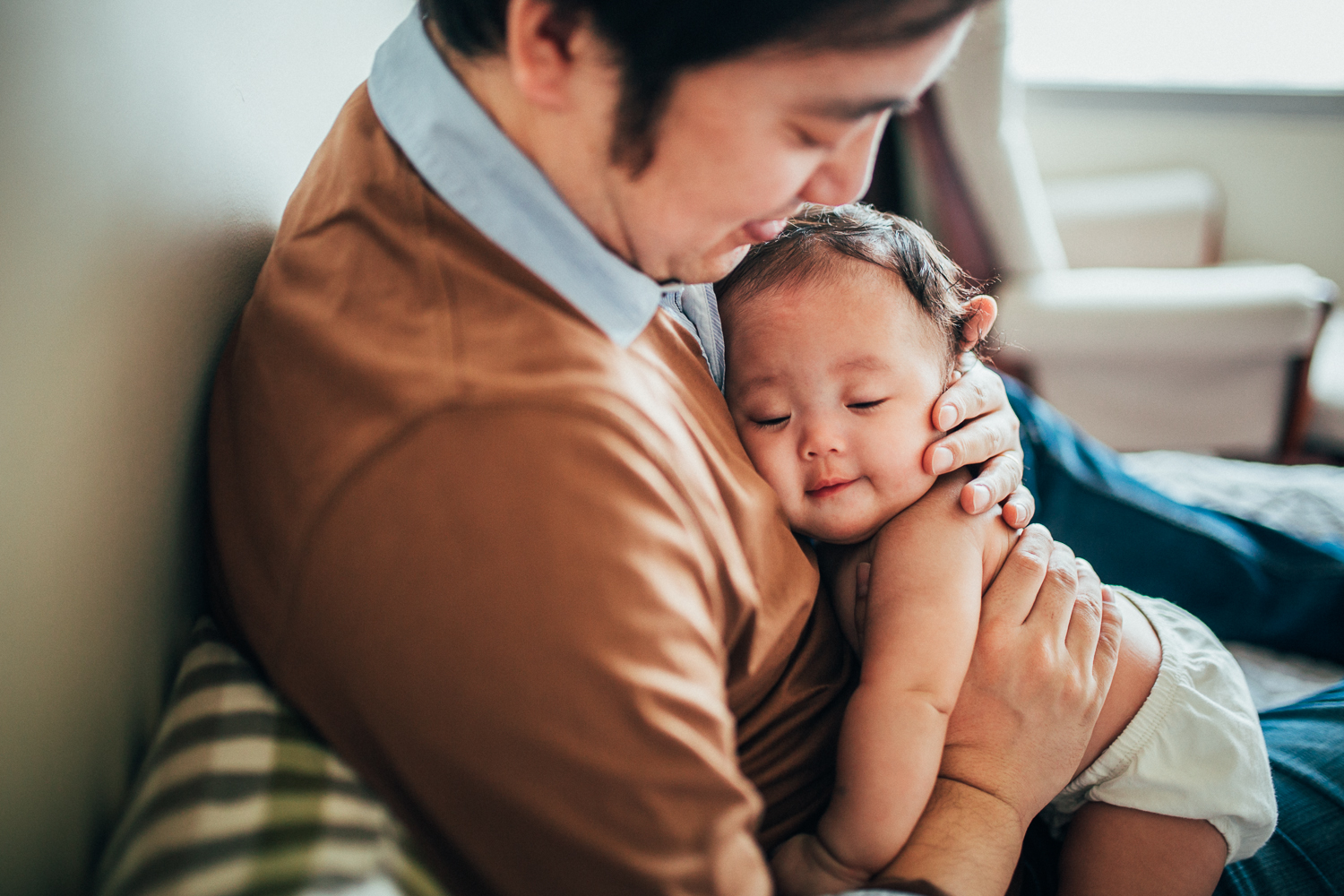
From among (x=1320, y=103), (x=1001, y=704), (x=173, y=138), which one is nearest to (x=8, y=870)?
(x=173, y=138)

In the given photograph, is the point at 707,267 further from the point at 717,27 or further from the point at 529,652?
the point at 529,652

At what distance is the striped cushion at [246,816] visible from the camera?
513mm

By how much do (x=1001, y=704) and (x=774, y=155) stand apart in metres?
0.59

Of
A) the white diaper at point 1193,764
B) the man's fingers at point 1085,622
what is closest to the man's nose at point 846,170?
the man's fingers at point 1085,622

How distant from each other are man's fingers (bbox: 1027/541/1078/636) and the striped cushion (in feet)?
2.16

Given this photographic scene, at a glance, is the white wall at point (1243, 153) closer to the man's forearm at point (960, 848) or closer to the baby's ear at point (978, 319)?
the baby's ear at point (978, 319)

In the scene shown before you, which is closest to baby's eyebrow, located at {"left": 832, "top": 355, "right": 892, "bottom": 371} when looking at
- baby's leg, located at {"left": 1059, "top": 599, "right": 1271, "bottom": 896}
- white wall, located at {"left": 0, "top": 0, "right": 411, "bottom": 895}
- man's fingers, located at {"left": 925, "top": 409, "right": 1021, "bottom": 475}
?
man's fingers, located at {"left": 925, "top": 409, "right": 1021, "bottom": 475}

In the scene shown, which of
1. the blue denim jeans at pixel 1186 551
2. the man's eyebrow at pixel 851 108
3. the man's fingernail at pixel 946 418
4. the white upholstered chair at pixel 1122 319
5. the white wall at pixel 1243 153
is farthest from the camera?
the white wall at pixel 1243 153

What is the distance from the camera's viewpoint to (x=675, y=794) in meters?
0.54

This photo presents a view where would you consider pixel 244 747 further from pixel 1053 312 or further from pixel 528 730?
pixel 1053 312

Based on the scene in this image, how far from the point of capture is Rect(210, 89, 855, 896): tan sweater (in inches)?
20.5

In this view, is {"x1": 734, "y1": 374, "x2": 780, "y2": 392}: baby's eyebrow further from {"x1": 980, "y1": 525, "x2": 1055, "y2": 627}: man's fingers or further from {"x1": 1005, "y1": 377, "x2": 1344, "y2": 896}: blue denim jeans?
{"x1": 1005, "y1": 377, "x2": 1344, "y2": 896}: blue denim jeans

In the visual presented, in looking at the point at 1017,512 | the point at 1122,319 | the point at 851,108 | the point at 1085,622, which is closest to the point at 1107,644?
the point at 1085,622

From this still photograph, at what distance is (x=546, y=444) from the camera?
1.79 ft
